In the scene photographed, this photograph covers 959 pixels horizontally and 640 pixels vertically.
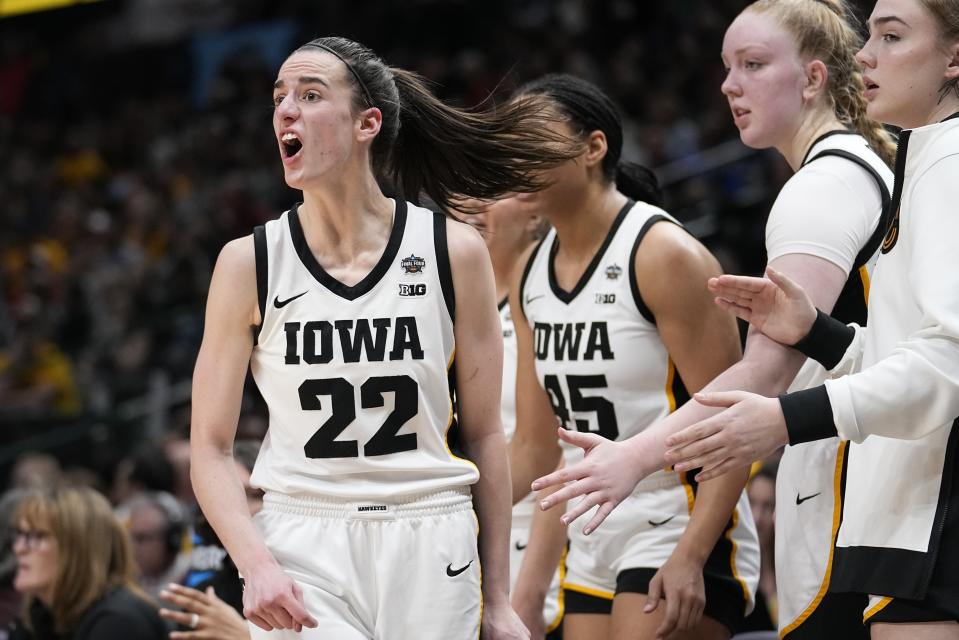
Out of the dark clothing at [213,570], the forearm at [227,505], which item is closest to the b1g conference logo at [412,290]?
the forearm at [227,505]

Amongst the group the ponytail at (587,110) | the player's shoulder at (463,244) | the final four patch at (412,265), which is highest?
the ponytail at (587,110)

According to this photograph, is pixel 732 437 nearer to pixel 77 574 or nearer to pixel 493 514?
pixel 493 514

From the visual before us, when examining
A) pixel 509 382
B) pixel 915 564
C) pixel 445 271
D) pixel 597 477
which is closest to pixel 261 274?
pixel 445 271

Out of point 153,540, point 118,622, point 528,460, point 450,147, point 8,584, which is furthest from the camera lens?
point 153,540

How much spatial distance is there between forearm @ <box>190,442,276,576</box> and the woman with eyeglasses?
75.0 inches

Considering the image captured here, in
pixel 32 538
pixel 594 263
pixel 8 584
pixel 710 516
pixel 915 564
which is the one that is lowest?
pixel 8 584

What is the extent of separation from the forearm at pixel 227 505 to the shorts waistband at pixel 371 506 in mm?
113

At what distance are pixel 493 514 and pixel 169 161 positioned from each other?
13264 millimetres

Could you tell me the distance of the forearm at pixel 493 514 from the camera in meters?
3.31

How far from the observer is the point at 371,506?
3127 mm

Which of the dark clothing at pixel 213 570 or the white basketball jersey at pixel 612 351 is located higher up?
the white basketball jersey at pixel 612 351

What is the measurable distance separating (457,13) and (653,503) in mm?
12221

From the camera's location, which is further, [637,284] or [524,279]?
[524,279]

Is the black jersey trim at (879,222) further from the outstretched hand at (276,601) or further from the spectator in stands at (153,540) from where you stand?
the spectator in stands at (153,540)
